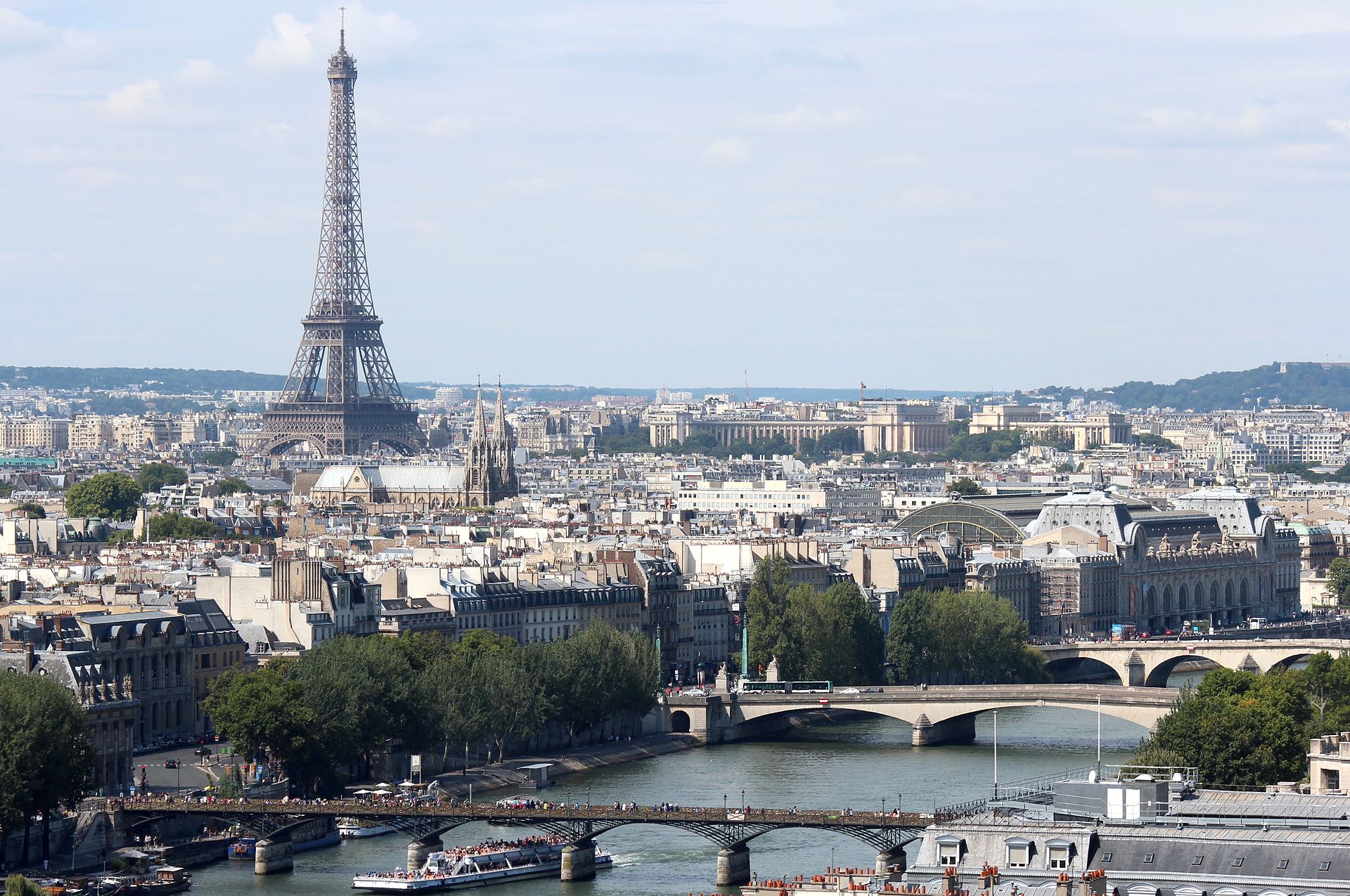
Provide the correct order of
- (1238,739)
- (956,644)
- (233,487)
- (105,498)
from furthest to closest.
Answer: (233,487)
(105,498)
(956,644)
(1238,739)

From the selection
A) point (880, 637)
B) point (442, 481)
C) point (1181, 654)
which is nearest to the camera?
point (880, 637)

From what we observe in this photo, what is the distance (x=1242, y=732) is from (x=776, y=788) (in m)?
12.0

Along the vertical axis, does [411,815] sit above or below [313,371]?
below

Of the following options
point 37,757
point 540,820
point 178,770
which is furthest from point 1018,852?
point 178,770

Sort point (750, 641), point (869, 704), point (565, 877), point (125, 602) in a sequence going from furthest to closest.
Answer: point (750, 641) → point (869, 704) → point (125, 602) → point (565, 877)

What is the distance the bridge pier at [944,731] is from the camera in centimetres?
6675

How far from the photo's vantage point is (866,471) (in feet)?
620

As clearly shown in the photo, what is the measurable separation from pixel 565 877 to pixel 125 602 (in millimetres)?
19156

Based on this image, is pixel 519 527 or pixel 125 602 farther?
pixel 519 527

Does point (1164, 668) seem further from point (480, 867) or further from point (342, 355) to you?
point (342, 355)

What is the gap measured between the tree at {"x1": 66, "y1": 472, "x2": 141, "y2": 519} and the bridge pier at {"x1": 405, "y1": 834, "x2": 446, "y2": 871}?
248 feet

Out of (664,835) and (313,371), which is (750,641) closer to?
(664,835)

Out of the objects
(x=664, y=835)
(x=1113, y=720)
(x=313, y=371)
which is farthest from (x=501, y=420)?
(x=664, y=835)

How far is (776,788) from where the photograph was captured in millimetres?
57500
